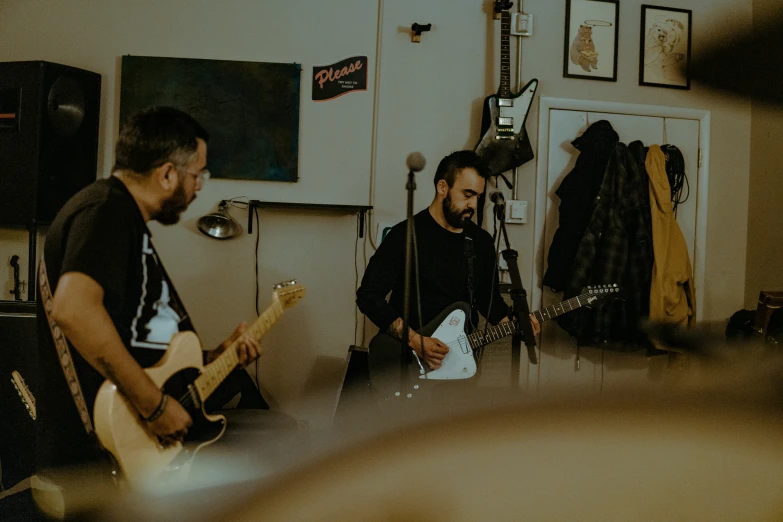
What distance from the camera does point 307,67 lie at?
122 inches

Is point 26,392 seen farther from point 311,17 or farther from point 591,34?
point 591,34

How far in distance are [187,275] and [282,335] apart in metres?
0.57

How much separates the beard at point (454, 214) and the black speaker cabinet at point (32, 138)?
5.82 ft

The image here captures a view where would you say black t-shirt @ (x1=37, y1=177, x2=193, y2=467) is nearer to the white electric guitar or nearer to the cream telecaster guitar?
the cream telecaster guitar

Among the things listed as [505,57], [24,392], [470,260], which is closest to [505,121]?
[505,57]

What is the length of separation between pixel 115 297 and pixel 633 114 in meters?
Result: 2.86

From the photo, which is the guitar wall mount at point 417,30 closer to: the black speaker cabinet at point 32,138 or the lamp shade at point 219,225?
the lamp shade at point 219,225

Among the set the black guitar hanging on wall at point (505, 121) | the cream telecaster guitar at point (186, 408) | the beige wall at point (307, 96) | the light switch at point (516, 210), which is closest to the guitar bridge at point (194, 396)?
the cream telecaster guitar at point (186, 408)

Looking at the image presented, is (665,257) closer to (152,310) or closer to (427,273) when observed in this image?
(427,273)

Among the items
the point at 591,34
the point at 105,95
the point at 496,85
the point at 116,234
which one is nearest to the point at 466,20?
the point at 496,85

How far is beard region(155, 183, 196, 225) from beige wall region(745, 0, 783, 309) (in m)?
2.99

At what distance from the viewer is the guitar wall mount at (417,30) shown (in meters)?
3.08

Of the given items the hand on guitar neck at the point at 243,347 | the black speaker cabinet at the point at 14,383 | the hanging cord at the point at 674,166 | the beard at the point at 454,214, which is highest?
the hanging cord at the point at 674,166

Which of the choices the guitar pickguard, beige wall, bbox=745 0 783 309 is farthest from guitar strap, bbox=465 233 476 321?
beige wall, bbox=745 0 783 309
